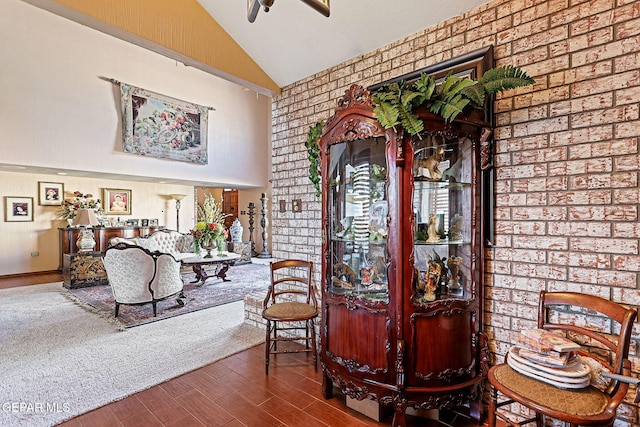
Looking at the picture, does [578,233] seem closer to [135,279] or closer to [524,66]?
[524,66]

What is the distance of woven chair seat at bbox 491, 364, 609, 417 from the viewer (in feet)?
4.12

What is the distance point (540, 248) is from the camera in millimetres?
1842

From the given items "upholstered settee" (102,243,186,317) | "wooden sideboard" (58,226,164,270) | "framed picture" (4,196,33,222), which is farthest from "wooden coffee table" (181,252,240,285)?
"framed picture" (4,196,33,222)

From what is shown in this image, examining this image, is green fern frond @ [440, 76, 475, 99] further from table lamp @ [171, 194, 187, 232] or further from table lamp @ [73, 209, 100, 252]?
table lamp @ [171, 194, 187, 232]

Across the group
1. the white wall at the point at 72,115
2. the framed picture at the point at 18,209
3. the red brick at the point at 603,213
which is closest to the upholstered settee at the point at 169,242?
the white wall at the point at 72,115

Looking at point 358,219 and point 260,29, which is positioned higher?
point 260,29

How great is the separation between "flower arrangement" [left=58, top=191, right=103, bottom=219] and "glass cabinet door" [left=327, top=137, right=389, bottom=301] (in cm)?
731

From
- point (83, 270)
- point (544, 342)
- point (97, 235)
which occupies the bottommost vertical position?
point (83, 270)

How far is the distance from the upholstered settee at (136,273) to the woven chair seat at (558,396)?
4.05 meters

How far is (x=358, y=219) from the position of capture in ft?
7.38

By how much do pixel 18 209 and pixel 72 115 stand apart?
2639mm

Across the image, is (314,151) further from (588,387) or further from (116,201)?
(116,201)

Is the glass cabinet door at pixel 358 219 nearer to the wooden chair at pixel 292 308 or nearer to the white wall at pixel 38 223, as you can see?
the wooden chair at pixel 292 308

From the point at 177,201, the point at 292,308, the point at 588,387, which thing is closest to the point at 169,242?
the point at 177,201
